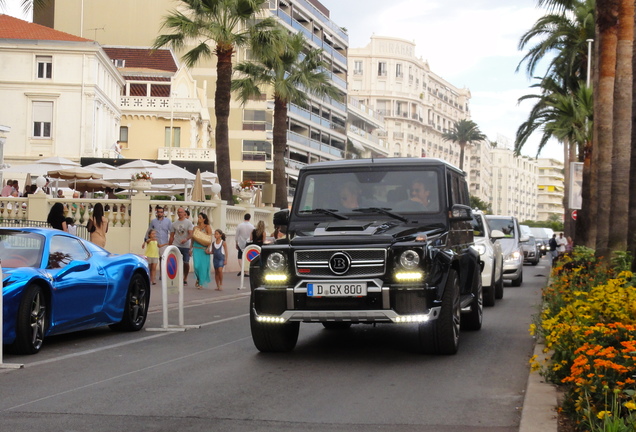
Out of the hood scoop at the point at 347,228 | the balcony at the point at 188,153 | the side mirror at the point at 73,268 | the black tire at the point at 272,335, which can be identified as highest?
the balcony at the point at 188,153

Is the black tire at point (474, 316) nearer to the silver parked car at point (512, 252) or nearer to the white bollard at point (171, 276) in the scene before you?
the white bollard at point (171, 276)

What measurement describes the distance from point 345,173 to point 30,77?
48134 mm

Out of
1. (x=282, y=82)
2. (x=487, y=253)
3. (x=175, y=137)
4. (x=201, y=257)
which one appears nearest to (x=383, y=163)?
(x=487, y=253)

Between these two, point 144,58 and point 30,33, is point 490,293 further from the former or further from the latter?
point 144,58

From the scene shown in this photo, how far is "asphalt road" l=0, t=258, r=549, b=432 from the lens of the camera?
275 inches

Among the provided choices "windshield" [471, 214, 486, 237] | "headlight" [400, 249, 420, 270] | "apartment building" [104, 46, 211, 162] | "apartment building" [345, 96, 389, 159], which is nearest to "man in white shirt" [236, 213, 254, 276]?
"windshield" [471, 214, 486, 237]

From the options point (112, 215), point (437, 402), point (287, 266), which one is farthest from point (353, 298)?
point (112, 215)

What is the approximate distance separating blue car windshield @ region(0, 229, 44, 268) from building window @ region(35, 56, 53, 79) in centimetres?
4675

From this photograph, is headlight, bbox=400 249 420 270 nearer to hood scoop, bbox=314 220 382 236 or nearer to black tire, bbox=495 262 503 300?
hood scoop, bbox=314 220 382 236

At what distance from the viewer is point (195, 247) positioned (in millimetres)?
22281

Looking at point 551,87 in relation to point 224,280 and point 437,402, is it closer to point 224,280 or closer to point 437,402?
point 224,280

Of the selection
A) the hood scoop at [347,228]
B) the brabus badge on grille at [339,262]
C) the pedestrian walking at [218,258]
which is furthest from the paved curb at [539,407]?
the pedestrian walking at [218,258]

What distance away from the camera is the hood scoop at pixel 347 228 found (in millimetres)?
10031

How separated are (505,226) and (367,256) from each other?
1797 cm
